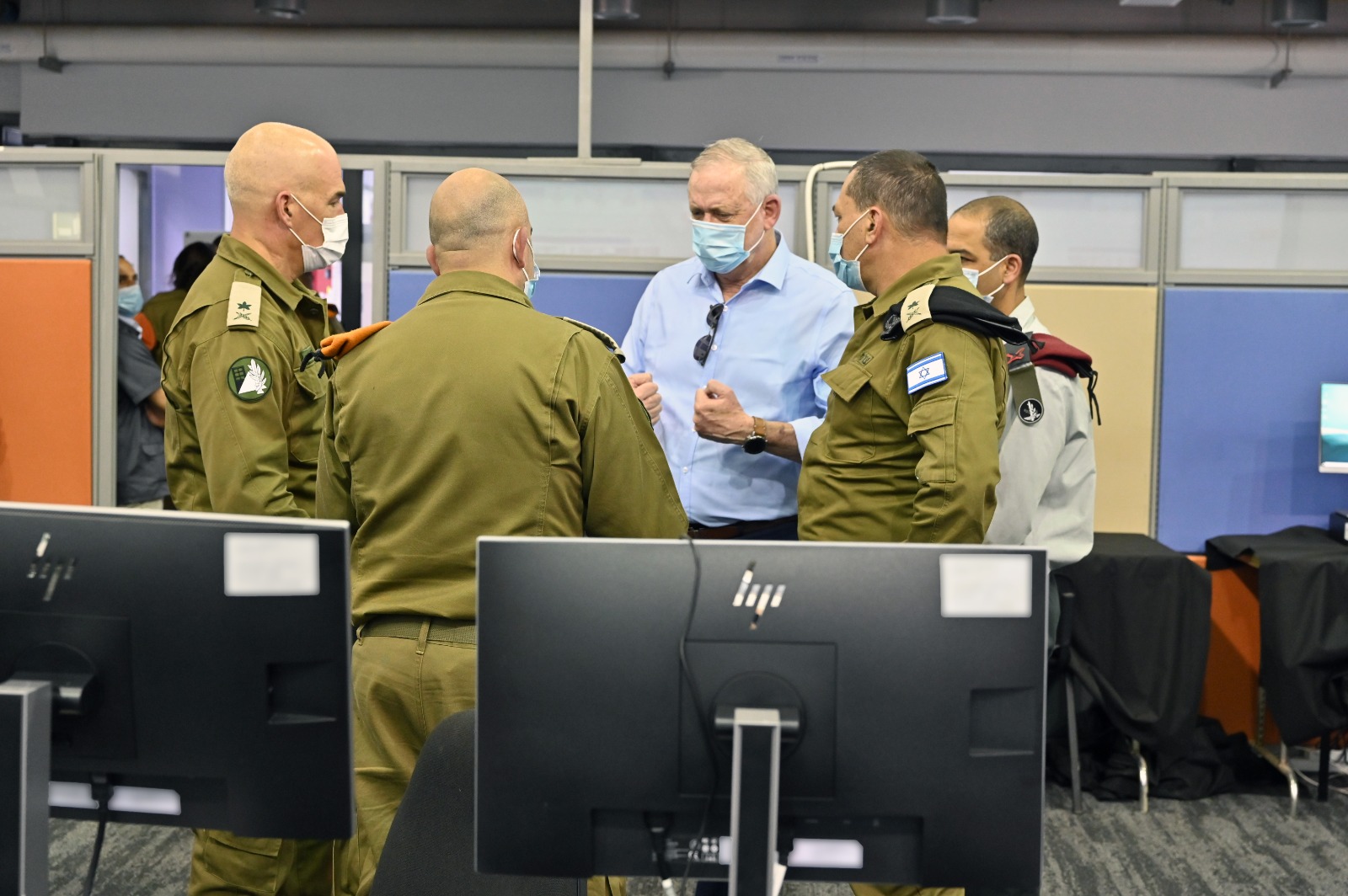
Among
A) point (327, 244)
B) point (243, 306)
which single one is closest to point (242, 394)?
point (243, 306)

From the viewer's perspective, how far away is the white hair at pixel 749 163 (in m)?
2.66

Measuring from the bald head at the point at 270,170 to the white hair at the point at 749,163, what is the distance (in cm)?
84

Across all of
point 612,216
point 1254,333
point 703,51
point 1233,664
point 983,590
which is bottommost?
point 1233,664

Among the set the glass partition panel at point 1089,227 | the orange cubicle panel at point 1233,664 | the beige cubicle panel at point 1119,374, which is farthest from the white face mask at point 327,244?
the orange cubicle panel at point 1233,664

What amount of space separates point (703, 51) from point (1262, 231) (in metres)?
5.35

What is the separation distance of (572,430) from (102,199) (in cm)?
250

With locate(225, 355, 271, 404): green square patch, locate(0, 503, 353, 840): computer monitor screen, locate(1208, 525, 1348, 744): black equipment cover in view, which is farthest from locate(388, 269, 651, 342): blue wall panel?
locate(0, 503, 353, 840): computer monitor screen

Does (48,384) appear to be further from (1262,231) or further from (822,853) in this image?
(1262,231)

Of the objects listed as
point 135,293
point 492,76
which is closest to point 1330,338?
point 135,293

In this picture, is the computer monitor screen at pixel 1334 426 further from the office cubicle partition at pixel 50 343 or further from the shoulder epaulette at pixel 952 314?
the office cubicle partition at pixel 50 343

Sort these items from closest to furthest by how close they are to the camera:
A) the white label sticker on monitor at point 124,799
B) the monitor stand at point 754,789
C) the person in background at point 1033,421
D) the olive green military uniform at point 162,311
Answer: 1. the monitor stand at point 754,789
2. the white label sticker on monitor at point 124,799
3. the person in background at point 1033,421
4. the olive green military uniform at point 162,311

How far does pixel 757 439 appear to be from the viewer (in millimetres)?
2455

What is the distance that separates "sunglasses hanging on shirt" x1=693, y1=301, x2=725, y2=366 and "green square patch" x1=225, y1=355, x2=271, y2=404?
99cm

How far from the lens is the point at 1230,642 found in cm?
361
